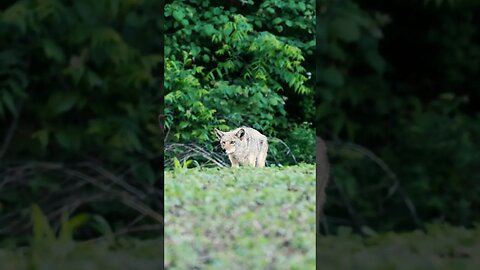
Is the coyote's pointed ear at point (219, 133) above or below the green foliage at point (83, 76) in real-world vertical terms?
below

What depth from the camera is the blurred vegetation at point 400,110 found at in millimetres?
2674

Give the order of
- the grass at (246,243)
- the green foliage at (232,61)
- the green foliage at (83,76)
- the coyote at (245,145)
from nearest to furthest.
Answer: the grass at (246,243)
the green foliage at (83,76)
the green foliage at (232,61)
the coyote at (245,145)

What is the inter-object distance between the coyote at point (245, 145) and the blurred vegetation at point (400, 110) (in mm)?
746

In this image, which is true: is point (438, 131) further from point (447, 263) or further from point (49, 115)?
point (49, 115)

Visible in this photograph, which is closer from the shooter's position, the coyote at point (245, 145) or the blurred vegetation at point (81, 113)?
the blurred vegetation at point (81, 113)

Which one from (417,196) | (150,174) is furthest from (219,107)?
(417,196)

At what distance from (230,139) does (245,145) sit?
70 mm

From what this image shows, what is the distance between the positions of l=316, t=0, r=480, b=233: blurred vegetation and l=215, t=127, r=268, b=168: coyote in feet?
2.45

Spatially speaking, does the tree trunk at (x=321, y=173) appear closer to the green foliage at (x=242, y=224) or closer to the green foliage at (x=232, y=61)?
the green foliage at (x=242, y=224)

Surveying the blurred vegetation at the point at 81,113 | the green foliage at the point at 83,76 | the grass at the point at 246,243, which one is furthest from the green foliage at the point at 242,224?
the green foliage at the point at 83,76

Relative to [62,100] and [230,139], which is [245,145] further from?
[62,100]

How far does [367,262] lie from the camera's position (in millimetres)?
2572

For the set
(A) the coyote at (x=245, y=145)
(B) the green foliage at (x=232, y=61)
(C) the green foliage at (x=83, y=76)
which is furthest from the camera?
(A) the coyote at (x=245, y=145)

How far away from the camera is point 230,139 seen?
3428mm
